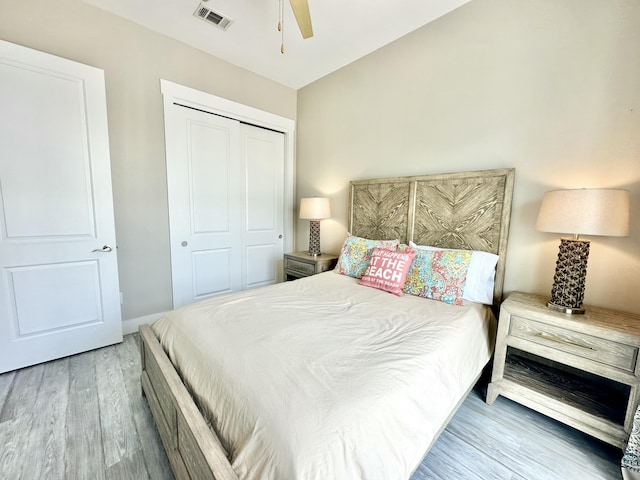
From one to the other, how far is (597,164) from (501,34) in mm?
1176

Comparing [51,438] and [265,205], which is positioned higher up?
[265,205]

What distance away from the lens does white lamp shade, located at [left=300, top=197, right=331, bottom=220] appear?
3062 millimetres

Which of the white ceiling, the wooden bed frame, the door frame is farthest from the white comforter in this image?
the white ceiling

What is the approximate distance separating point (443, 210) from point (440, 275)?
26.6 inches

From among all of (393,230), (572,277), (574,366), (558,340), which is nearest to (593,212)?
(572,277)

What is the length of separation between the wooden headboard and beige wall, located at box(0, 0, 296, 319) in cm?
208

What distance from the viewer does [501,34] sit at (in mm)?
1969

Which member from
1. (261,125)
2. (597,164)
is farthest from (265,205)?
(597,164)

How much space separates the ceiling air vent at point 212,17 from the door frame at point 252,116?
0.66m

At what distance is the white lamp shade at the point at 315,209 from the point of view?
3.06m

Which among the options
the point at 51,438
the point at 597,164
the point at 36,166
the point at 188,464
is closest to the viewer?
the point at 188,464

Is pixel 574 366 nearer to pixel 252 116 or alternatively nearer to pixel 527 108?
pixel 527 108

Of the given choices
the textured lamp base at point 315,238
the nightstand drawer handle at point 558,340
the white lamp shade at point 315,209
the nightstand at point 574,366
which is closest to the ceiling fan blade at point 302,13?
the white lamp shade at point 315,209

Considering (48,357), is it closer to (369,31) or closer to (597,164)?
(369,31)
